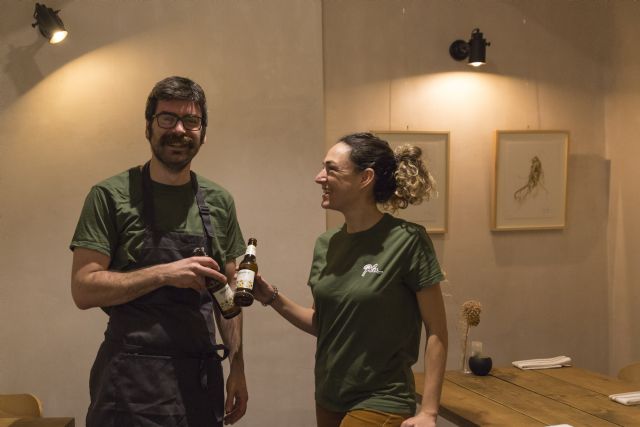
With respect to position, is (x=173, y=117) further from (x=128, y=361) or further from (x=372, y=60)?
(x=372, y=60)

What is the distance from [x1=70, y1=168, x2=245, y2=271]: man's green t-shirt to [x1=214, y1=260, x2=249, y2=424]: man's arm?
24 centimetres

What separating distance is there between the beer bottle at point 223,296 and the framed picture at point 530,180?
8.98 ft

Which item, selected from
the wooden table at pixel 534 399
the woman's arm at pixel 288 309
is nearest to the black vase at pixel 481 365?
the wooden table at pixel 534 399

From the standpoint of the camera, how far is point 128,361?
248cm

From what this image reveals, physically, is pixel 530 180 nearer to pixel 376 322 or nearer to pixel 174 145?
pixel 376 322

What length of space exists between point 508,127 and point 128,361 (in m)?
3.30

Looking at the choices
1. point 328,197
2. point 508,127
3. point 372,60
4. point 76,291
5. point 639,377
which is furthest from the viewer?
point 508,127

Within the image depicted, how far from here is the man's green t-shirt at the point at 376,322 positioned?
248 centimetres

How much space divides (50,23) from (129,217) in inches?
71.4

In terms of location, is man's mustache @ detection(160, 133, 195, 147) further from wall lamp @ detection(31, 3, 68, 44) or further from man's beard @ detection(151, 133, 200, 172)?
wall lamp @ detection(31, 3, 68, 44)

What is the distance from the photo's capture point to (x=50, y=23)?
384 cm

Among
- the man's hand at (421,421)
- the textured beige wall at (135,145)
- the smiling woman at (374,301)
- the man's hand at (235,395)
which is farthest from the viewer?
the textured beige wall at (135,145)

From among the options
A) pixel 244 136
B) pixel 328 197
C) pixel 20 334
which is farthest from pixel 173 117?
pixel 20 334

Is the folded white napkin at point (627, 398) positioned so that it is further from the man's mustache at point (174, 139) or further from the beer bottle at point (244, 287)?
the man's mustache at point (174, 139)
